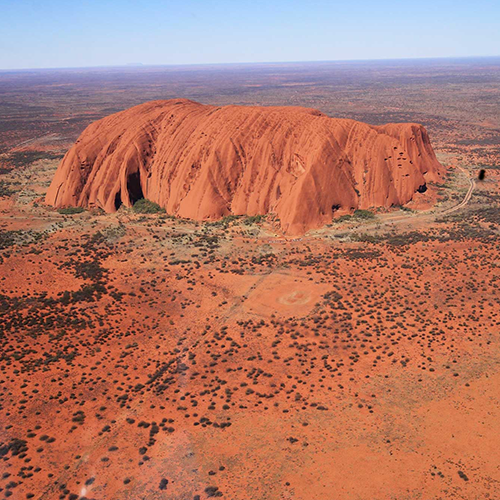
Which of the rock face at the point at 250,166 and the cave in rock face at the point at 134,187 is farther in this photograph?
the cave in rock face at the point at 134,187

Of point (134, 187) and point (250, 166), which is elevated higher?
point (250, 166)

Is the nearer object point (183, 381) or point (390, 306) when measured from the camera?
point (183, 381)

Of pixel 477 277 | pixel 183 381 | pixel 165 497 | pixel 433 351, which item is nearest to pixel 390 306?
pixel 433 351

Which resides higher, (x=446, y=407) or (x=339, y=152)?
(x=339, y=152)

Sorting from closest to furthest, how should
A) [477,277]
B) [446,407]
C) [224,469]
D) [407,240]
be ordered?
[224,469] → [446,407] → [477,277] → [407,240]

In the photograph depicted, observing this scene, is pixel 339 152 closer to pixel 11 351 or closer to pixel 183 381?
pixel 183 381

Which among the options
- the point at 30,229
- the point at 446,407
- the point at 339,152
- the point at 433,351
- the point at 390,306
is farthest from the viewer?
the point at 339,152

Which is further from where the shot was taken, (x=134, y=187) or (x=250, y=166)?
(x=134, y=187)

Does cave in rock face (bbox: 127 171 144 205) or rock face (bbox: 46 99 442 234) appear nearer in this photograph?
rock face (bbox: 46 99 442 234)
